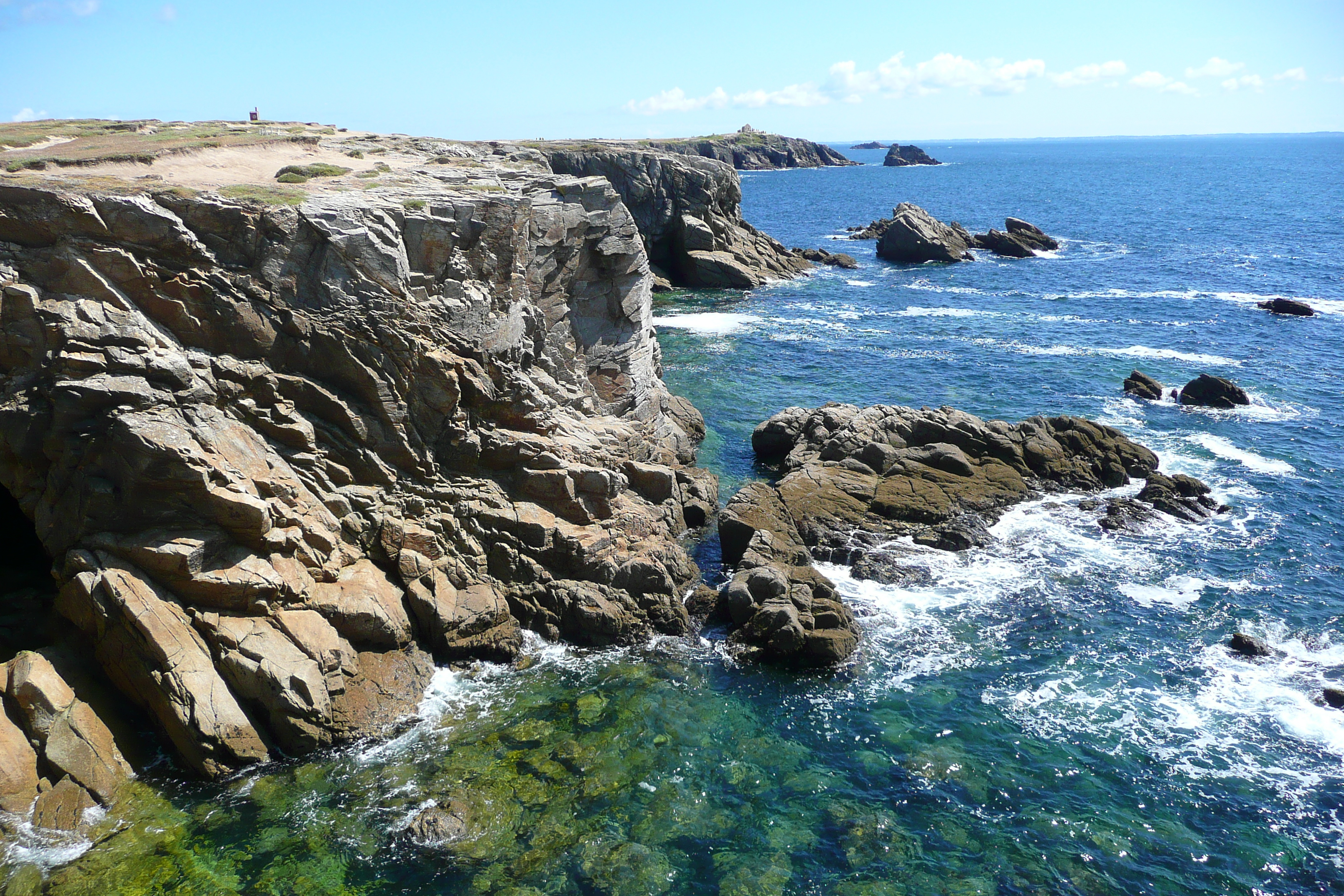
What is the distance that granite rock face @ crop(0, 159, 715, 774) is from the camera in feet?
71.1

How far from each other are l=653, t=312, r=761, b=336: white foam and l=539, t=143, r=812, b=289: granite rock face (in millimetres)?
12314

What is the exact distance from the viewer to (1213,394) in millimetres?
50594

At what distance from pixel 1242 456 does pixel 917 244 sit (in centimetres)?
6395

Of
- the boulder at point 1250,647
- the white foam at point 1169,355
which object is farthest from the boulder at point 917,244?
the boulder at point 1250,647

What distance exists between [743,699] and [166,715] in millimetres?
14930

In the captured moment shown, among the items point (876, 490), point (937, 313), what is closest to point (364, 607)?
point (876, 490)

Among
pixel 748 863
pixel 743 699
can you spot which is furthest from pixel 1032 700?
pixel 748 863

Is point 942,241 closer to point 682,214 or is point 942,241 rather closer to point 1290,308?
point 682,214

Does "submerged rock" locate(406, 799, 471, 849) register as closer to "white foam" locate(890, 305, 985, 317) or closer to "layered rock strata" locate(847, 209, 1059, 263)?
"white foam" locate(890, 305, 985, 317)

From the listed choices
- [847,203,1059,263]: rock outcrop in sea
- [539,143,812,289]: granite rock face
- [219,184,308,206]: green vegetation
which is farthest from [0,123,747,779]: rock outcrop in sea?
[847,203,1059,263]: rock outcrop in sea

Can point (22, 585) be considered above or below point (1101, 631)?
above

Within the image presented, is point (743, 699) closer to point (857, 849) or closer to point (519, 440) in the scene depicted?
point (857, 849)

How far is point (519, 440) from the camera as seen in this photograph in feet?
96.8

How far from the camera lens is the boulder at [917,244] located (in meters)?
103
